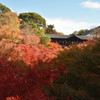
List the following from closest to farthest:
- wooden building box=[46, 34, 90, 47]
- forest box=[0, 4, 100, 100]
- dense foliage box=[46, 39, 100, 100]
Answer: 1. forest box=[0, 4, 100, 100]
2. dense foliage box=[46, 39, 100, 100]
3. wooden building box=[46, 34, 90, 47]

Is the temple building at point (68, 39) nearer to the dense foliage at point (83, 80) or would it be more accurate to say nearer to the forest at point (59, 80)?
the forest at point (59, 80)

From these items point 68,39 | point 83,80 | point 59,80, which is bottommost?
point 59,80

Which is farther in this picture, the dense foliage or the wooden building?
the wooden building

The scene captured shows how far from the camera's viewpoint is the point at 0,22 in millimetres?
23516

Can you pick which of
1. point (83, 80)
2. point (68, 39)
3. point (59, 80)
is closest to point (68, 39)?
point (68, 39)

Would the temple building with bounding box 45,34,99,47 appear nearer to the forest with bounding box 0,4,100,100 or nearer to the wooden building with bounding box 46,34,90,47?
the wooden building with bounding box 46,34,90,47

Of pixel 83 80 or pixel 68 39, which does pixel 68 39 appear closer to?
pixel 68 39

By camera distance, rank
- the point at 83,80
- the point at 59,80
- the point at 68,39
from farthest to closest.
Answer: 1. the point at 68,39
2. the point at 59,80
3. the point at 83,80

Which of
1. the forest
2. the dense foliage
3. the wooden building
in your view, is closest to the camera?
the forest

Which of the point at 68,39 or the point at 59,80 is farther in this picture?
the point at 68,39

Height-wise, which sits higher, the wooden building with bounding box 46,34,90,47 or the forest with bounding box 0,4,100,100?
the wooden building with bounding box 46,34,90,47

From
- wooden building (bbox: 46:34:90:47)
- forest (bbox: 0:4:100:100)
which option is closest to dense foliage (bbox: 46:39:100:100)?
forest (bbox: 0:4:100:100)

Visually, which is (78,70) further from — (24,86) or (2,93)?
(2,93)

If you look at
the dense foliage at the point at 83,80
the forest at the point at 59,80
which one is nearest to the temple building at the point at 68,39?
the forest at the point at 59,80
